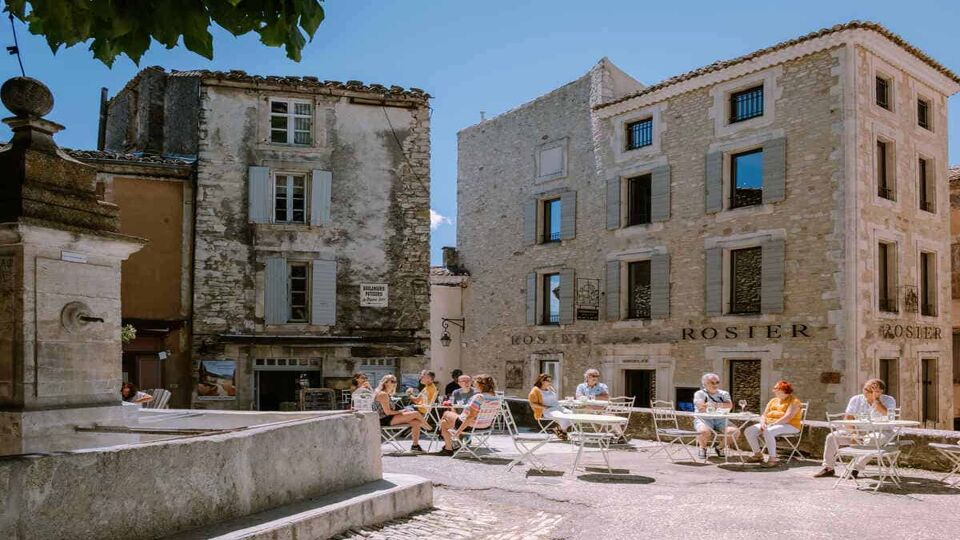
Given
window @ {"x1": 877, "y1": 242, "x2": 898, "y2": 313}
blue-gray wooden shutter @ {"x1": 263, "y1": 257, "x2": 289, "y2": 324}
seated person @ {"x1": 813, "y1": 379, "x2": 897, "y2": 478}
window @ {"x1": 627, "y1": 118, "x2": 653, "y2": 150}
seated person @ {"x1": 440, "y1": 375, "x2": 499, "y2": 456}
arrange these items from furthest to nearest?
1. window @ {"x1": 627, "y1": 118, "x2": 653, "y2": 150}
2. blue-gray wooden shutter @ {"x1": 263, "y1": 257, "x2": 289, "y2": 324}
3. window @ {"x1": 877, "y1": 242, "x2": 898, "y2": 313}
4. seated person @ {"x1": 440, "y1": 375, "x2": 499, "y2": 456}
5. seated person @ {"x1": 813, "y1": 379, "x2": 897, "y2": 478}

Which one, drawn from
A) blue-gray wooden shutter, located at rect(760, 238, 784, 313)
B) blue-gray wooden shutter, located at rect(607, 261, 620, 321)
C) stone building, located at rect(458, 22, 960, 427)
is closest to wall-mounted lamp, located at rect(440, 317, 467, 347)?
stone building, located at rect(458, 22, 960, 427)

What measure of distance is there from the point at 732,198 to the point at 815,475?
36.1ft

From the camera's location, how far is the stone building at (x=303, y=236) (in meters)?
20.0

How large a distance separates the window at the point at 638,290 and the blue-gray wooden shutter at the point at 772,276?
3506 mm

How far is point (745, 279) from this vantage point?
19094mm

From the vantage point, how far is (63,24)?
3.74m

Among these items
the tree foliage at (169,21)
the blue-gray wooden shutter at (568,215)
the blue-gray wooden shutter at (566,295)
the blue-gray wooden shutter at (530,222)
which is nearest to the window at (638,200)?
the blue-gray wooden shutter at (568,215)

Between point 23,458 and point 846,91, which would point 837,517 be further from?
point 846,91

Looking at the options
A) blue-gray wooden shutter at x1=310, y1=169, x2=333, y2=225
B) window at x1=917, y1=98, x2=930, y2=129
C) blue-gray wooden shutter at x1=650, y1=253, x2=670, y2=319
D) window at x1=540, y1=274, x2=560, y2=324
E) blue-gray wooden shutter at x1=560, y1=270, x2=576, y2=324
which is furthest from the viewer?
window at x1=540, y1=274, x2=560, y2=324

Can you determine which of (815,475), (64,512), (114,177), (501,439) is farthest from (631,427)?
(114,177)

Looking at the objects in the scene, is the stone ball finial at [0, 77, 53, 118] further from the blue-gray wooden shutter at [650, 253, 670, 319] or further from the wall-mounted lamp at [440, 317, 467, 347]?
the wall-mounted lamp at [440, 317, 467, 347]

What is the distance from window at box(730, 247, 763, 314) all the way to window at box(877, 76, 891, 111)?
4.23 meters

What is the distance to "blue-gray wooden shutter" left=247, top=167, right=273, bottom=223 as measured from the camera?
20.3 metres

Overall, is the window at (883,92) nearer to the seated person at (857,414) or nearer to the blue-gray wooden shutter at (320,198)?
the seated person at (857,414)
